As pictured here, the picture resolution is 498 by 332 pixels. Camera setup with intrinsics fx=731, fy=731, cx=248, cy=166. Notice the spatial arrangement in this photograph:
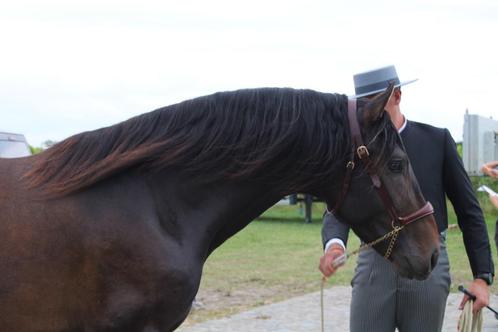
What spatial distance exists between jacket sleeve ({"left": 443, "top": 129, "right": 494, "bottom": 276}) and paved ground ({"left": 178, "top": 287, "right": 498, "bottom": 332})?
398 centimetres

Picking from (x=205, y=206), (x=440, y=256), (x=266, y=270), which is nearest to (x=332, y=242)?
(x=440, y=256)

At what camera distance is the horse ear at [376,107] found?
312 centimetres

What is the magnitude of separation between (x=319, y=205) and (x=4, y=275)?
74.2 ft

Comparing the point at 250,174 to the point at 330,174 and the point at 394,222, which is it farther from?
the point at 394,222

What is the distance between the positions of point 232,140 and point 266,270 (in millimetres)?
9035

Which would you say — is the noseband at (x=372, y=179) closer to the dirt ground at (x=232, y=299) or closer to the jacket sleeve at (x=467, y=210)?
the jacket sleeve at (x=467, y=210)

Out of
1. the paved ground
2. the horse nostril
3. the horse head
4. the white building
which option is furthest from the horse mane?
the white building

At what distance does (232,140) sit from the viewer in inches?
126

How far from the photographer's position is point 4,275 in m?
2.90

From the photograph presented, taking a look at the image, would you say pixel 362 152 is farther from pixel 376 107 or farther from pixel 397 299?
pixel 397 299

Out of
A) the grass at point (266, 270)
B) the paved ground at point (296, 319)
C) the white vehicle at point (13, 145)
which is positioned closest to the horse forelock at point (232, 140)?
the paved ground at point (296, 319)

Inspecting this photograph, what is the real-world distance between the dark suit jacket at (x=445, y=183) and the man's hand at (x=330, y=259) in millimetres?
113

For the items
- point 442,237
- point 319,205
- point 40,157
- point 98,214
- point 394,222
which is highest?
point 40,157

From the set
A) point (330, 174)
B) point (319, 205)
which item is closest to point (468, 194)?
point (330, 174)
